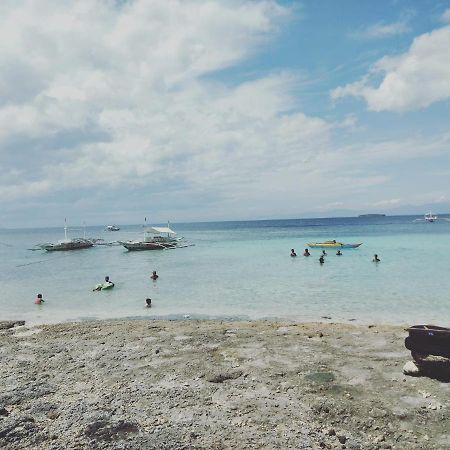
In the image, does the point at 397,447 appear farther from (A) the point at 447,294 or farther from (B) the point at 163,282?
(B) the point at 163,282

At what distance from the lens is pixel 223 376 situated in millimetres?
13422

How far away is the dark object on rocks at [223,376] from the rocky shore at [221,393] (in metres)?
0.03

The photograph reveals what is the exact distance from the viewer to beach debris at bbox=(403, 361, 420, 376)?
41.6 feet

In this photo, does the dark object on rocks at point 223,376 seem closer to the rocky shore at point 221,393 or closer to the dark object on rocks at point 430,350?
the rocky shore at point 221,393

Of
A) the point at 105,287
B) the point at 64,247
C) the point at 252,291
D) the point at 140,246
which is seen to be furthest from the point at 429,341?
the point at 64,247

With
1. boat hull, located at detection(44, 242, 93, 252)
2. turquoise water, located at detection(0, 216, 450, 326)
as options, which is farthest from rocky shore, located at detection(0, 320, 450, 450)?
boat hull, located at detection(44, 242, 93, 252)

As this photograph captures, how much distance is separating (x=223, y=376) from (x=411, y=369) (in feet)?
19.6

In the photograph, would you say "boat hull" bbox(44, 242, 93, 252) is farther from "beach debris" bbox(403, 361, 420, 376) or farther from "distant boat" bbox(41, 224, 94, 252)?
"beach debris" bbox(403, 361, 420, 376)

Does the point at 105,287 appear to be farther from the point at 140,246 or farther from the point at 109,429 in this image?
the point at 140,246

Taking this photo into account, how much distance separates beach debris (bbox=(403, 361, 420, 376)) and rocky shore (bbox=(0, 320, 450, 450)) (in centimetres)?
21

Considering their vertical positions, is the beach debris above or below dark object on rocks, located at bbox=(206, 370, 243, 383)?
above

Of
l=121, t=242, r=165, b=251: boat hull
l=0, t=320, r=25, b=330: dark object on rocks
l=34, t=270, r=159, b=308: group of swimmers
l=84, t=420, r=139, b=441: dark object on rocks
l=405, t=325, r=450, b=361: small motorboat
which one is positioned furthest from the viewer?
l=121, t=242, r=165, b=251: boat hull

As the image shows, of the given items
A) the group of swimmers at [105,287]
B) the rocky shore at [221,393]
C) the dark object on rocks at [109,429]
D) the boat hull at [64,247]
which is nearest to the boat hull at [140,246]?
the boat hull at [64,247]

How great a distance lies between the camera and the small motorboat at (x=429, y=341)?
11.9m
